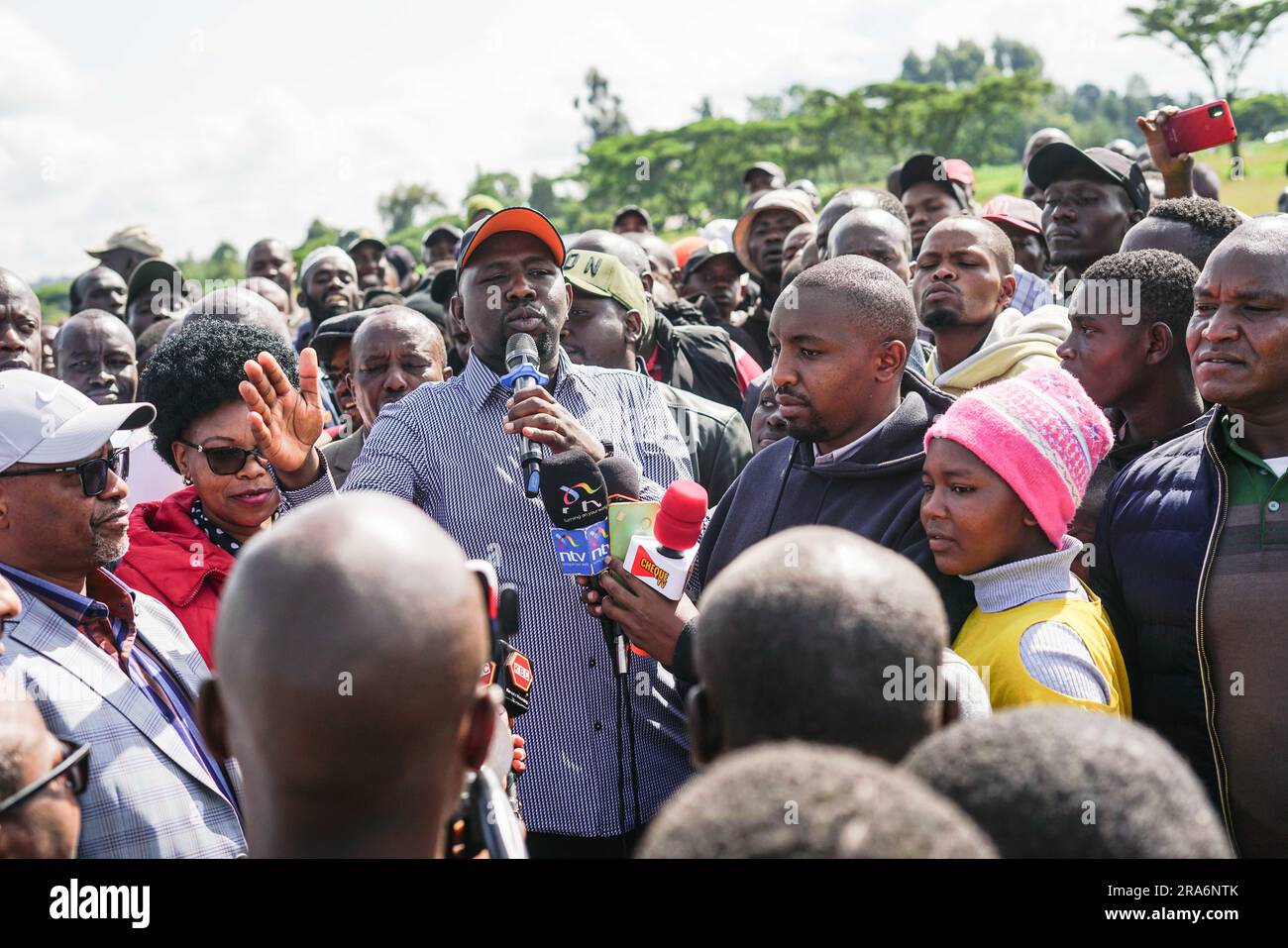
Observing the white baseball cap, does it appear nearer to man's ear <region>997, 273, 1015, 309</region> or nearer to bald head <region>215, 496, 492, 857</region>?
bald head <region>215, 496, 492, 857</region>

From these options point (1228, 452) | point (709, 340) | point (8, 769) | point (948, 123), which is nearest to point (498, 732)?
point (8, 769)

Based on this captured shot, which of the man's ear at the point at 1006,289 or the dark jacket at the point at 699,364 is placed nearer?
the man's ear at the point at 1006,289

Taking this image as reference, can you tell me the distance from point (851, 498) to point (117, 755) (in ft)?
6.47

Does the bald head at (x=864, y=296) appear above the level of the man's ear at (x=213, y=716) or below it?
above

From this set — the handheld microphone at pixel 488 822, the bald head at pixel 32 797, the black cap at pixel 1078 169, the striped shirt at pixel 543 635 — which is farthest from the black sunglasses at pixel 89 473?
the black cap at pixel 1078 169

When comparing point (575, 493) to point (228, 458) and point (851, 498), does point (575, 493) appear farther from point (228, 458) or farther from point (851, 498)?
point (228, 458)

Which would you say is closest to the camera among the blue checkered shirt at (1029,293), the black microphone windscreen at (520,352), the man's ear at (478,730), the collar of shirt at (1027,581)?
the man's ear at (478,730)

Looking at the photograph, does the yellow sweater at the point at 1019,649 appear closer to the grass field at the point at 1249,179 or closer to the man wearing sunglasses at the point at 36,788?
the man wearing sunglasses at the point at 36,788

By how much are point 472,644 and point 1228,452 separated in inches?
91.7

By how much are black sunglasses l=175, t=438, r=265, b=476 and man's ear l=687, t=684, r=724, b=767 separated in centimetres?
208

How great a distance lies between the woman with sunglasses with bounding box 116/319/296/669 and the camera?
3.19m

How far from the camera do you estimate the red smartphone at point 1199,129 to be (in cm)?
579


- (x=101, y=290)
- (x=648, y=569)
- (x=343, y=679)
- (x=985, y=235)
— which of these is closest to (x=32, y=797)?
(x=343, y=679)

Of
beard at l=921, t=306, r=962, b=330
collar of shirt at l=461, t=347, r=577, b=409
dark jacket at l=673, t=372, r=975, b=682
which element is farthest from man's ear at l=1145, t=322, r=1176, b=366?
collar of shirt at l=461, t=347, r=577, b=409
